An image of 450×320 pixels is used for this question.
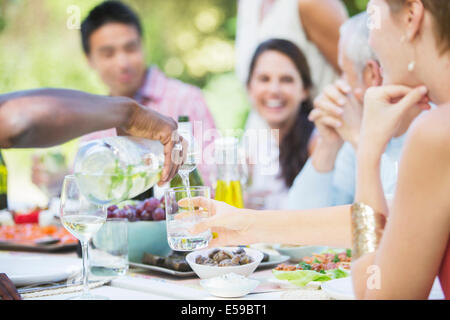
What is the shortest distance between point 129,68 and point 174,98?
349mm

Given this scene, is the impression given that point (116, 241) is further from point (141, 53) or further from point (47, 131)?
point (141, 53)

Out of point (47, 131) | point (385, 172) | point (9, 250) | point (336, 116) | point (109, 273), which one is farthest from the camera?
point (336, 116)

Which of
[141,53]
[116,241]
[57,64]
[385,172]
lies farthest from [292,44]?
[116,241]

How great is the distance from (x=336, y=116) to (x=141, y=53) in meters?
1.96

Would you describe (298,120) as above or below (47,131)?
above

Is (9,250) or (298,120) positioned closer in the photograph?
(9,250)

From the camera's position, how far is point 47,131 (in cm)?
102

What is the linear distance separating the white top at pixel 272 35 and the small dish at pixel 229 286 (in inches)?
88.7

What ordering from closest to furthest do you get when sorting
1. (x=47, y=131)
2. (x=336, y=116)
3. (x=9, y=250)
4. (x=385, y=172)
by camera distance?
(x=47, y=131) → (x=9, y=250) → (x=385, y=172) → (x=336, y=116)

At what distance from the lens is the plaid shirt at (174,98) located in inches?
133

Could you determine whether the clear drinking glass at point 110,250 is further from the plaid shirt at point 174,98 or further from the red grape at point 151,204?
the plaid shirt at point 174,98

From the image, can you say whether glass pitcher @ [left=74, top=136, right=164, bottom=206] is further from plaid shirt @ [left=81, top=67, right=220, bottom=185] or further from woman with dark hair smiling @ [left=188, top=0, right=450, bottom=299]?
plaid shirt @ [left=81, top=67, right=220, bottom=185]

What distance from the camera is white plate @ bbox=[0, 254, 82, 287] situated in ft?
3.83

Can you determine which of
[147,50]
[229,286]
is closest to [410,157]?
[229,286]
